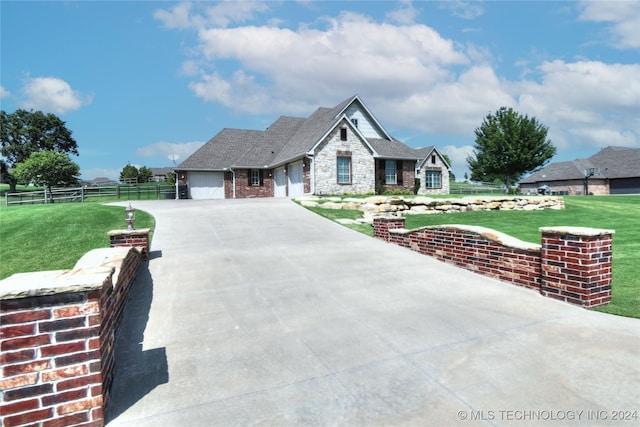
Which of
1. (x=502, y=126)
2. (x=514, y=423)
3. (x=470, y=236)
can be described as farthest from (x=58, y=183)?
(x=502, y=126)

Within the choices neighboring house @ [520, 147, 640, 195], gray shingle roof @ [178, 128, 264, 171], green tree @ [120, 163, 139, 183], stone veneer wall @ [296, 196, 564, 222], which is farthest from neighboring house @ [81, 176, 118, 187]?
neighboring house @ [520, 147, 640, 195]

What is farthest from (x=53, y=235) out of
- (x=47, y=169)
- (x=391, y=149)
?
(x=47, y=169)

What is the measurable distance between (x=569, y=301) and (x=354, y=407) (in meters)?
3.98

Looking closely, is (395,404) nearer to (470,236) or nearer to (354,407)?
(354,407)

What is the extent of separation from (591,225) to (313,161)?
14.4 m

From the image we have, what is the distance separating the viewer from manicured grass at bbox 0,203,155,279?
791 centimetres

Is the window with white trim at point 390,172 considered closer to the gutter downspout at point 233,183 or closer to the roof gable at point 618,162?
the gutter downspout at point 233,183

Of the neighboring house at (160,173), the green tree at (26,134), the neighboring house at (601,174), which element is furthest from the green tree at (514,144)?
the neighboring house at (160,173)

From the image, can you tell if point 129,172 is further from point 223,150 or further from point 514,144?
point 514,144

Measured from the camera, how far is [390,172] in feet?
87.1

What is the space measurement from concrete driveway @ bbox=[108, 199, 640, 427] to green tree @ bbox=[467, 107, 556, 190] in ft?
130

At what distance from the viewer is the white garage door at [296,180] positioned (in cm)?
2405

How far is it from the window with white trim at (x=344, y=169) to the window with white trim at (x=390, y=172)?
3752 millimetres

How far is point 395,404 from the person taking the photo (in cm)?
283
